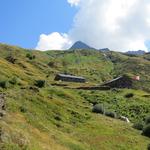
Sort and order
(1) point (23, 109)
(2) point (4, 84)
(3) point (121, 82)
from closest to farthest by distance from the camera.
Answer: (1) point (23, 109) < (2) point (4, 84) < (3) point (121, 82)

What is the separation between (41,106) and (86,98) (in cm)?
4917

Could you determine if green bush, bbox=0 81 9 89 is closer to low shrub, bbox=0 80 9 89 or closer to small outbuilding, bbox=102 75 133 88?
low shrub, bbox=0 80 9 89

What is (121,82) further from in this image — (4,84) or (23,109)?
(23,109)

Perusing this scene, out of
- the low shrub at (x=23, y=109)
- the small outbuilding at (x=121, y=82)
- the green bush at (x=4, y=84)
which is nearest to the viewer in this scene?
the low shrub at (x=23, y=109)

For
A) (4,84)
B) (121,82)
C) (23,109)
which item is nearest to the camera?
(23,109)

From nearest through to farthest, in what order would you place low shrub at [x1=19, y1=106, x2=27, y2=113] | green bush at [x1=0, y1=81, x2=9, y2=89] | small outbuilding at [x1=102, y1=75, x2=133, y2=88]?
low shrub at [x1=19, y1=106, x2=27, y2=113], green bush at [x1=0, y1=81, x2=9, y2=89], small outbuilding at [x1=102, y1=75, x2=133, y2=88]

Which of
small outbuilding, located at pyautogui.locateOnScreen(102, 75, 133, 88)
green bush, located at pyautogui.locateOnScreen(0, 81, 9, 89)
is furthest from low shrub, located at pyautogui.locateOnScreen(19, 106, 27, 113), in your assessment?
small outbuilding, located at pyautogui.locateOnScreen(102, 75, 133, 88)

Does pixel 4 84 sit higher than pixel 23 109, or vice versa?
pixel 4 84

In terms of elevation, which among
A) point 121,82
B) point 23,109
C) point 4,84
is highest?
point 121,82

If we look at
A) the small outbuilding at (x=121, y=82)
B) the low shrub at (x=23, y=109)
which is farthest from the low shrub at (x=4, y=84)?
the small outbuilding at (x=121, y=82)

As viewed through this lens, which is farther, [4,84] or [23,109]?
[4,84]

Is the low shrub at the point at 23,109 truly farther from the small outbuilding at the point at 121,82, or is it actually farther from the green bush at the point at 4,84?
the small outbuilding at the point at 121,82

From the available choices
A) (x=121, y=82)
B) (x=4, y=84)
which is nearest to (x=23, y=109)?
(x=4, y=84)

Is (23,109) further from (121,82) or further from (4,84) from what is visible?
(121,82)
